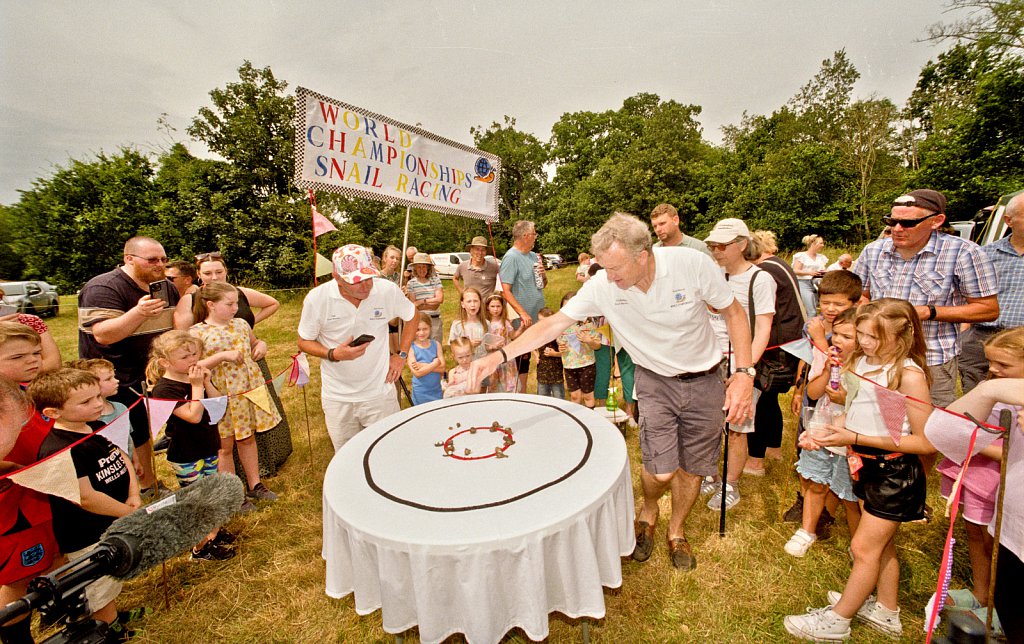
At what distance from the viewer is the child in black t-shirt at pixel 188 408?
303 cm

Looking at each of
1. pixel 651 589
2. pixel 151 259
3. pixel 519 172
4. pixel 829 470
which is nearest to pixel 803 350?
pixel 829 470

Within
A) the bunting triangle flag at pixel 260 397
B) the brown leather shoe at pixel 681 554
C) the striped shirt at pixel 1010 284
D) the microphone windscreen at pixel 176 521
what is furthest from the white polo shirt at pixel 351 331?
the striped shirt at pixel 1010 284

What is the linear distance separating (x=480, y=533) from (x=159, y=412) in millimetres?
2487

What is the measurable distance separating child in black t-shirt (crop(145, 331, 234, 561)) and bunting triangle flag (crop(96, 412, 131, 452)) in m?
0.52

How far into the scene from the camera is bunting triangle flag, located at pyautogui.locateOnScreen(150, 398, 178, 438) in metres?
2.78

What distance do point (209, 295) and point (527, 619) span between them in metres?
3.49

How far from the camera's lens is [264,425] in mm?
3857

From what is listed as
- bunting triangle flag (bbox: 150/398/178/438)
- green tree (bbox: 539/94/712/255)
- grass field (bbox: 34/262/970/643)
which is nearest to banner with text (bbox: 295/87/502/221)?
bunting triangle flag (bbox: 150/398/178/438)

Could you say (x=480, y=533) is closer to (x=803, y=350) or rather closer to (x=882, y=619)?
(x=882, y=619)

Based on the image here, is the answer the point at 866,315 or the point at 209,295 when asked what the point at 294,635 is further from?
the point at 866,315

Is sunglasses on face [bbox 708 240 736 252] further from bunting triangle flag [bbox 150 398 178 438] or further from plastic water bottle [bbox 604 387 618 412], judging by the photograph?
bunting triangle flag [bbox 150 398 178 438]

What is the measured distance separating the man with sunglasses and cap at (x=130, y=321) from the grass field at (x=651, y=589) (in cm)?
105

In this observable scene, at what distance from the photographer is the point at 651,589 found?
2721mm

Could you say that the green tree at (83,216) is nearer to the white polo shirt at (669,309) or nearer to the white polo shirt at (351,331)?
the white polo shirt at (351,331)
